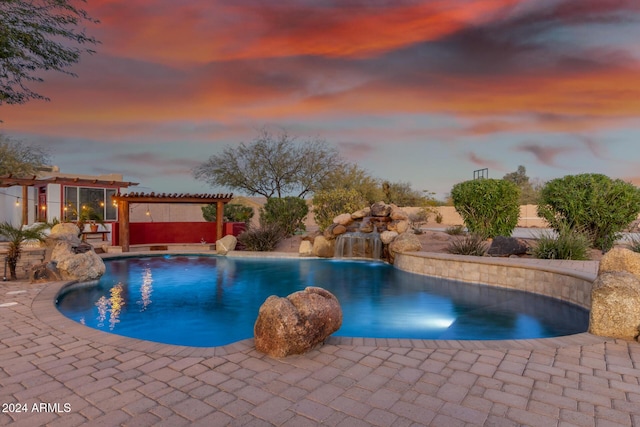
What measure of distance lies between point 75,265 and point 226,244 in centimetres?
681

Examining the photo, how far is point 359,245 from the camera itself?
13.6 metres

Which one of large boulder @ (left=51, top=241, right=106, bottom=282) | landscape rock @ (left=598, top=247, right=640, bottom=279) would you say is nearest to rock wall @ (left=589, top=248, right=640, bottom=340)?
landscape rock @ (left=598, top=247, right=640, bottom=279)

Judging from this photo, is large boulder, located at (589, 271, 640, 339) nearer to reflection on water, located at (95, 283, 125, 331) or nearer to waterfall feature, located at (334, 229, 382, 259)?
reflection on water, located at (95, 283, 125, 331)

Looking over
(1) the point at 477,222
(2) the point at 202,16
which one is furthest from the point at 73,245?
(1) the point at 477,222

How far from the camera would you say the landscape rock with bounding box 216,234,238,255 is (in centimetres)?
1473

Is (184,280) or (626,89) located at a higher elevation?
(626,89)

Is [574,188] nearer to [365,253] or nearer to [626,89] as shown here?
[626,89]

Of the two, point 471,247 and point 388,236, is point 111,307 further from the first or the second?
point 471,247

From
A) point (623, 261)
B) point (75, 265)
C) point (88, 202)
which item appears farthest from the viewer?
point (88, 202)

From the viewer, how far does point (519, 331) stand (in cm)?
546

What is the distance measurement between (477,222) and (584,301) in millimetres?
6912

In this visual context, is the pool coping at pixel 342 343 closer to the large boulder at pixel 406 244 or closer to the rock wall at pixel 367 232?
the large boulder at pixel 406 244

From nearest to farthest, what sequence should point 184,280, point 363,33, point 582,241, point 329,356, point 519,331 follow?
point 329,356, point 519,331, point 582,241, point 184,280, point 363,33

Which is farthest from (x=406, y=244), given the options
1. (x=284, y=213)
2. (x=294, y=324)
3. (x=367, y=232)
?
(x=294, y=324)
